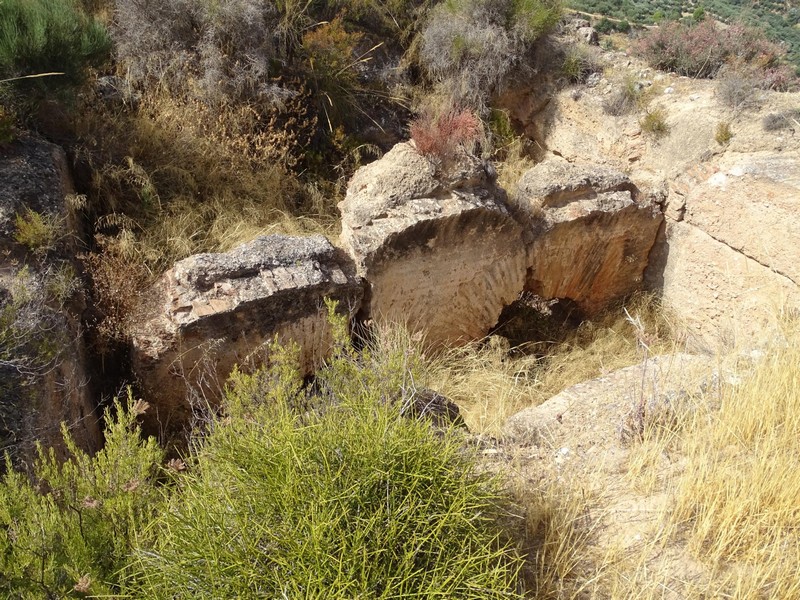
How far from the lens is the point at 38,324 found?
325cm

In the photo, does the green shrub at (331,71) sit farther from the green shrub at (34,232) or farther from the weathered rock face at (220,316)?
the green shrub at (34,232)

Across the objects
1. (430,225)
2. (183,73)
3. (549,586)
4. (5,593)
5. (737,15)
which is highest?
(737,15)

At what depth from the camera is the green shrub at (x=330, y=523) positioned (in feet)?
5.85

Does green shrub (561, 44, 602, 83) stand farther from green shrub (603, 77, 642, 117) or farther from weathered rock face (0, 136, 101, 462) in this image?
weathered rock face (0, 136, 101, 462)

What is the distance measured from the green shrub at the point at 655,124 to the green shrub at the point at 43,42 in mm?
5472

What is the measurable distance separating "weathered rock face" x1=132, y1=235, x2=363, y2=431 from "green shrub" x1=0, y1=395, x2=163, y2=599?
1.29m

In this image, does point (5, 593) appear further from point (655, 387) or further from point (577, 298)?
point (577, 298)

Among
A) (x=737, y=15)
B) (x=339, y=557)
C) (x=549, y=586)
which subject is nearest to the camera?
(x=339, y=557)

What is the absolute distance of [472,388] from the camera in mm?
4621

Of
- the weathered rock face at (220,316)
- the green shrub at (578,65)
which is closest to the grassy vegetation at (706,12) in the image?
the green shrub at (578,65)

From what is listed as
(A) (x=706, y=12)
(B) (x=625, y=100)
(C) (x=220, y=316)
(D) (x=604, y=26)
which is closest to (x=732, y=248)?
(B) (x=625, y=100)

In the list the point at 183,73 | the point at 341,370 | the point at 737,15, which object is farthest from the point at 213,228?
the point at 737,15

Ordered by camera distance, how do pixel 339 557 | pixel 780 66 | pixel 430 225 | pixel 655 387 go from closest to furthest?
pixel 339 557, pixel 655 387, pixel 430 225, pixel 780 66

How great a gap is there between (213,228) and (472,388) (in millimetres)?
2731
